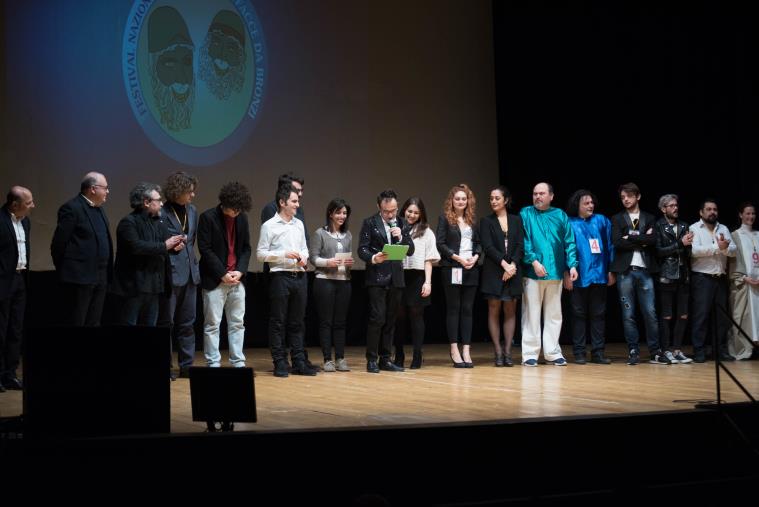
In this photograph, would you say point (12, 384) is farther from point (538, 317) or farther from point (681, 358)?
point (681, 358)

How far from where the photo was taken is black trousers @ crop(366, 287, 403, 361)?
6996 mm

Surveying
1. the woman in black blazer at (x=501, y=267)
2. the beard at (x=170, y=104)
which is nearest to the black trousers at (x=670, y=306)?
the woman in black blazer at (x=501, y=267)

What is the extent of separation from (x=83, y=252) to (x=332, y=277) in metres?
1.82

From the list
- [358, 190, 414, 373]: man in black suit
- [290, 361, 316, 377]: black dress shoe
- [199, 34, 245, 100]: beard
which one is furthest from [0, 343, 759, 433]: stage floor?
[199, 34, 245, 100]: beard

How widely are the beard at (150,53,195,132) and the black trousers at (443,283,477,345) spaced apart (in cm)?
275

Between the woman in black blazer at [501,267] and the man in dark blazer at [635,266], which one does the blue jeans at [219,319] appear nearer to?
the woman in black blazer at [501,267]

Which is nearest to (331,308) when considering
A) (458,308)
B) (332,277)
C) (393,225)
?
(332,277)

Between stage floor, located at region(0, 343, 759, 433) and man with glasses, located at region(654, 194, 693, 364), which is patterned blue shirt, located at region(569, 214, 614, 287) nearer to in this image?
man with glasses, located at region(654, 194, 693, 364)

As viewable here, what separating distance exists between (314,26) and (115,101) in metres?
2.10

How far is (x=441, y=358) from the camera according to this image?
8.15 metres

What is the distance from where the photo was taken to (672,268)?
753 cm

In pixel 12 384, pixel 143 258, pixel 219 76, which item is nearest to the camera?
pixel 12 384

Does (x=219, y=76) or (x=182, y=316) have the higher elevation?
(x=219, y=76)

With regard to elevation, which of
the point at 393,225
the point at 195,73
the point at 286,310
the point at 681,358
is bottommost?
the point at 681,358
